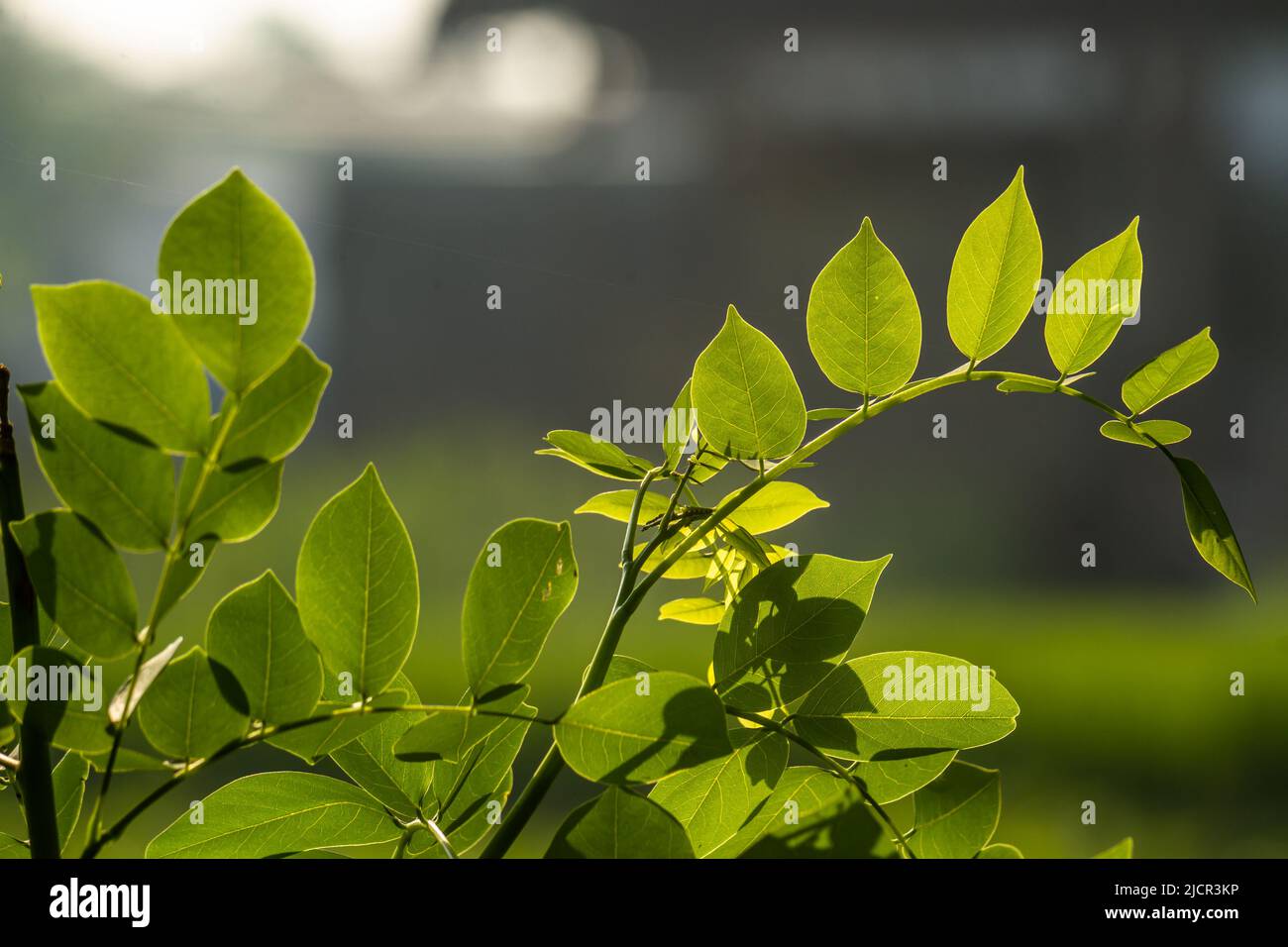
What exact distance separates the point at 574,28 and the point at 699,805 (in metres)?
2.01

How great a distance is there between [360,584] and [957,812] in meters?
0.11

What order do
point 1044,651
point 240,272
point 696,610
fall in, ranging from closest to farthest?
point 240,272
point 696,610
point 1044,651

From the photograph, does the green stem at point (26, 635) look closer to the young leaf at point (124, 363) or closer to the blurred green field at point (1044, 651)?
the young leaf at point (124, 363)

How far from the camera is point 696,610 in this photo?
0.20 meters

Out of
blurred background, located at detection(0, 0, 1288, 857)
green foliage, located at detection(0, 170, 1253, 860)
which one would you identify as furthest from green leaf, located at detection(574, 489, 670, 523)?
blurred background, located at detection(0, 0, 1288, 857)

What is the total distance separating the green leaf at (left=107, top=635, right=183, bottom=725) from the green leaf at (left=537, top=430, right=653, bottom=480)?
0.07 m

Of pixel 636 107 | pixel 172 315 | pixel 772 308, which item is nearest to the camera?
pixel 172 315

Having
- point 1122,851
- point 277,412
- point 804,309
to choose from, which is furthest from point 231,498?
point 804,309

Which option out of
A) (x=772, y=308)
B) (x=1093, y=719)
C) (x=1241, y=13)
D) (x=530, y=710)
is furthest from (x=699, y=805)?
(x=1241, y=13)

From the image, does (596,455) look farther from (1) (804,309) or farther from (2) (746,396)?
(1) (804,309)

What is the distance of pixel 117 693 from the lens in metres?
0.11

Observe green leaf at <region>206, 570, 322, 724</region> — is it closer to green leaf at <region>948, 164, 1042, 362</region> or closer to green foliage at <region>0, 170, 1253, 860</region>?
green foliage at <region>0, 170, 1253, 860</region>

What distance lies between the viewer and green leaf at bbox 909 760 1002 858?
158 mm

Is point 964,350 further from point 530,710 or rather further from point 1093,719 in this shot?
point 1093,719
